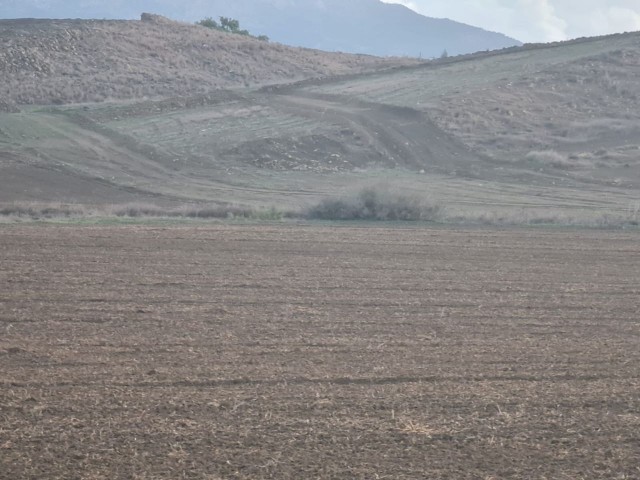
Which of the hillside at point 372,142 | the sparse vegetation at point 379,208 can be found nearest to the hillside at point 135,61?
the hillside at point 372,142

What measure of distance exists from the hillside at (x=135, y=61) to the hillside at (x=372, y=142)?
4107 mm

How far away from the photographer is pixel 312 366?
1295cm

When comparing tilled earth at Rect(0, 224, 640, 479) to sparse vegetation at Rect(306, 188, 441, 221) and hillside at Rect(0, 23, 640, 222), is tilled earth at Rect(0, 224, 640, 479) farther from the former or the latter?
hillside at Rect(0, 23, 640, 222)

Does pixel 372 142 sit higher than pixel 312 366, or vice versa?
pixel 372 142

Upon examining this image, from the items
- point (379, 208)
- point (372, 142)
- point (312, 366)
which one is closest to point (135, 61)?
point (372, 142)

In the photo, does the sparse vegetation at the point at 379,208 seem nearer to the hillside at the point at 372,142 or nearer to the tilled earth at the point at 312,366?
the hillside at the point at 372,142

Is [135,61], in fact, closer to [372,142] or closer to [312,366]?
[372,142]

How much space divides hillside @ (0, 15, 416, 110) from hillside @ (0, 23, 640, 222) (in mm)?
4107

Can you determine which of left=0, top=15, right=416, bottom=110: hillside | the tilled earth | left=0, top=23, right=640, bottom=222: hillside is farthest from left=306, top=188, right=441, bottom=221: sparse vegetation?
left=0, top=15, right=416, bottom=110: hillside

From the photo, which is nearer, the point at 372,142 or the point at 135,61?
the point at 372,142

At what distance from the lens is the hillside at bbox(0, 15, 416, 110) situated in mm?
66000

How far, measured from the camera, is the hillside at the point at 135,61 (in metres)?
66.0

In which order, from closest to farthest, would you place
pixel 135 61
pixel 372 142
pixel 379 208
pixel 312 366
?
pixel 312 366 < pixel 379 208 < pixel 372 142 < pixel 135 61

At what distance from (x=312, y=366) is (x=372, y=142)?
44.5 metres
